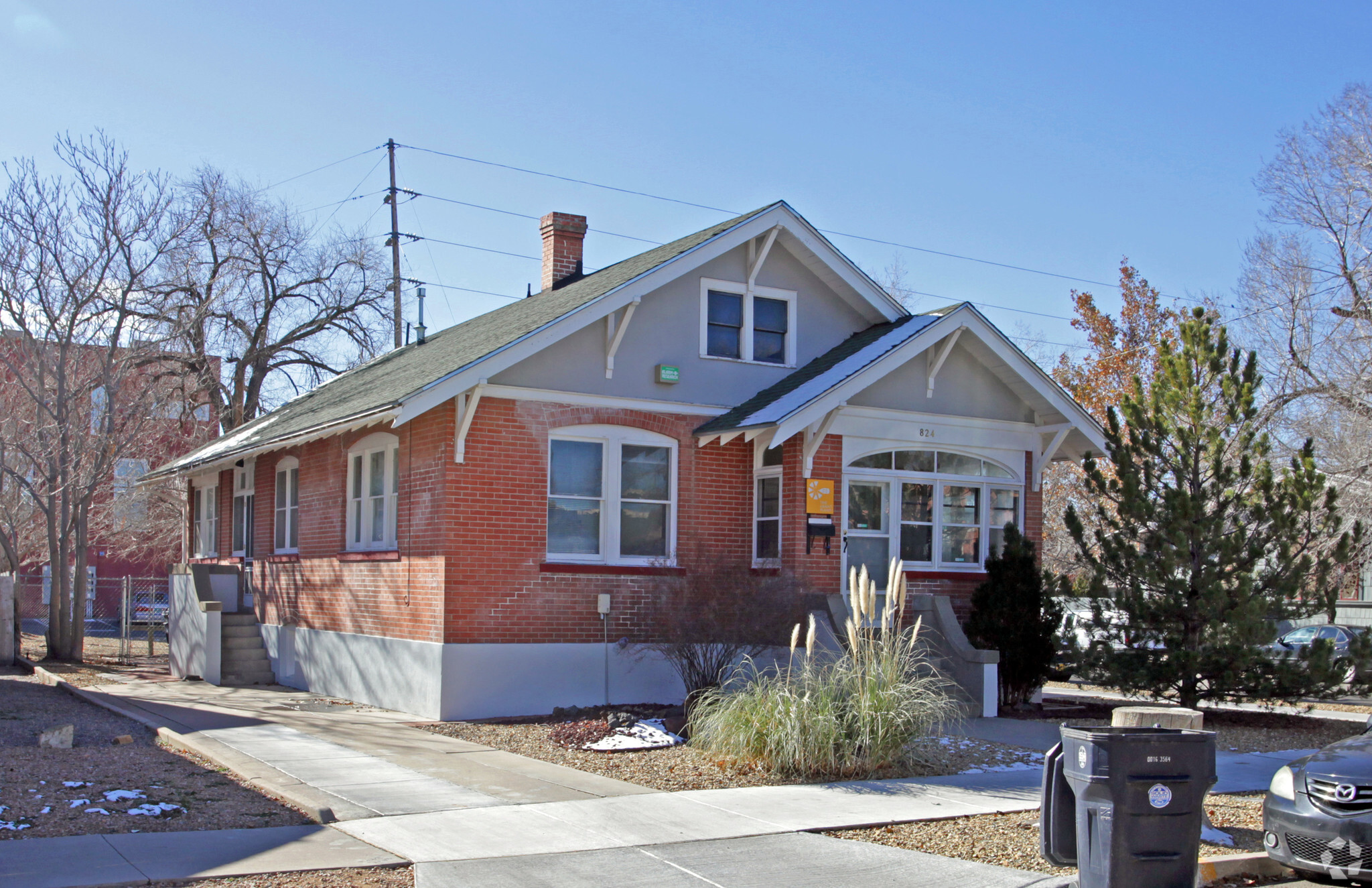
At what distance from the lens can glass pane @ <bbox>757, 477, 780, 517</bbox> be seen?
1644 centimetres

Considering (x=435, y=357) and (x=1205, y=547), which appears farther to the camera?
(x=435, y=357)

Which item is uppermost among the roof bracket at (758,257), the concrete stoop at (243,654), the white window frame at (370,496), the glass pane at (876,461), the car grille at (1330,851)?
the roof bracket at (758,257)

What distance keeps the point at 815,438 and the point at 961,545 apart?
10.3 feet

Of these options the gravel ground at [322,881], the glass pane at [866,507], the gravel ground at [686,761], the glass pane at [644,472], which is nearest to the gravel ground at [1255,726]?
the gravel ground at [686,761]

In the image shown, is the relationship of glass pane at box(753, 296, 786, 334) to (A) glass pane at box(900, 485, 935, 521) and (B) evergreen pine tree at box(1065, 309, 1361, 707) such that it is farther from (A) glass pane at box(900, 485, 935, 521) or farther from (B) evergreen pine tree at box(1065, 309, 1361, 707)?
(B) evergreen pine tree at box(1065, 309, 1361, 707)

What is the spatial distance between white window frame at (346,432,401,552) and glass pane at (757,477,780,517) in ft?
16.0

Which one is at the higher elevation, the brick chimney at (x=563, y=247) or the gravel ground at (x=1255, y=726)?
the brick chimney at (x=563, y=247)

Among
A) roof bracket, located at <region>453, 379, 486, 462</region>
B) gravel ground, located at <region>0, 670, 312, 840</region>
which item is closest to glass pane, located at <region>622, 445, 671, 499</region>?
roof bracket, located at <region>453, 379, 486, 462</region>

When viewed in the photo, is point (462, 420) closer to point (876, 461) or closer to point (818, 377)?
point (818, 377)

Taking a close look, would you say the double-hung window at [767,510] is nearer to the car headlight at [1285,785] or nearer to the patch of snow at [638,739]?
the patch of snow at [638,739]

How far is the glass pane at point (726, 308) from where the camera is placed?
1708 cm

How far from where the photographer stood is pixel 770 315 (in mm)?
17625

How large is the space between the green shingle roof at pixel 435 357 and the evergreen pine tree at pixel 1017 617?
19.0ft

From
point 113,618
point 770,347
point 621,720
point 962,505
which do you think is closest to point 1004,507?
point 962,505
